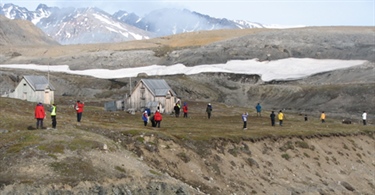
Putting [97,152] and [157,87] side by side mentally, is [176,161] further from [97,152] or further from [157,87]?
[157,87]

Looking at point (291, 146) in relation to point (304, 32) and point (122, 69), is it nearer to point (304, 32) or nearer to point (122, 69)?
point (122, 69)

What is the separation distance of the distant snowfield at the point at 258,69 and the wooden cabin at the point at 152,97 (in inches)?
2839

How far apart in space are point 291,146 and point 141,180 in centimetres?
2192

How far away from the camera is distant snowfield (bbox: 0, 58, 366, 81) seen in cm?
15498

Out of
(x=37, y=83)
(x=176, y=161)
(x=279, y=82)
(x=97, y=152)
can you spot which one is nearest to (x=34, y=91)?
(x=37, y=83)

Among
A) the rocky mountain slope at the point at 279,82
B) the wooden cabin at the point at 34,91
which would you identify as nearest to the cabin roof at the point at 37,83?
the wooden cabin at the point at 34,91

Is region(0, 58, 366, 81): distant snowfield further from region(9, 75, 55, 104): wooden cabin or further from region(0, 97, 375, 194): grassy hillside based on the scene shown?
region(0, 97, 375, 194): grassy hillside

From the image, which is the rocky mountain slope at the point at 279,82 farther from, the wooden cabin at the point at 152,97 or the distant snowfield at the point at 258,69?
the wooden cabin at the point at 152,97

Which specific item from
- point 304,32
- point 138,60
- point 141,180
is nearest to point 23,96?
point 141,180

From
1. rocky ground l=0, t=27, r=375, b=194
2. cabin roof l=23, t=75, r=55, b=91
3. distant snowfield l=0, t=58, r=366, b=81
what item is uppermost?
distant snowfield l=0, t=58, r=366, b=81

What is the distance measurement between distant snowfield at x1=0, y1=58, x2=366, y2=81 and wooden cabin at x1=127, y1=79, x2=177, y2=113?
72102mm

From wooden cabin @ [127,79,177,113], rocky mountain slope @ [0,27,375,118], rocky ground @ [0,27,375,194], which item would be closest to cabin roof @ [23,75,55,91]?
wooden cabin @ [127,79,177,113]

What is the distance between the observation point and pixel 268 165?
42.5 meters

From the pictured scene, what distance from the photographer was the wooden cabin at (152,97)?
81938mm
